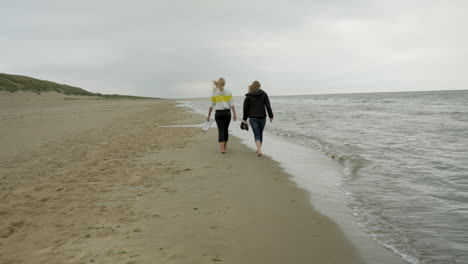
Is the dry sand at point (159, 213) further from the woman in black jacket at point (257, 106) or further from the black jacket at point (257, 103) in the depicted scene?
the black jacket at point (257, 103)

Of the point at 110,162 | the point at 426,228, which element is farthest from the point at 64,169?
the point at 426,228

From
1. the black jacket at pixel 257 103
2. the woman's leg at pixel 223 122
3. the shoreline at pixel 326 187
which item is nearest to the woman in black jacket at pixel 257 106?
the black jacket at pixel 257 103

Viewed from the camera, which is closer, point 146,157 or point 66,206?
point 66,206

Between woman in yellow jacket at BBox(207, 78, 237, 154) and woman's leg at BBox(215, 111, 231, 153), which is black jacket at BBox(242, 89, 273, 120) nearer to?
woman in yellow jacket at BBox(207, 78, 237, 154)

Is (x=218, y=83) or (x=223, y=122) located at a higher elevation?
(x=218, y=83)

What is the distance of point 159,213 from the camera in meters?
4.28

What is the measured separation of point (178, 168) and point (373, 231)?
4.38 metres

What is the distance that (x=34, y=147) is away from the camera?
10.4m

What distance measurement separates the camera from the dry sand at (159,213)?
3178mm

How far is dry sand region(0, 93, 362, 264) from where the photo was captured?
318cm

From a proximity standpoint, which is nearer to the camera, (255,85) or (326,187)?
(326,187)

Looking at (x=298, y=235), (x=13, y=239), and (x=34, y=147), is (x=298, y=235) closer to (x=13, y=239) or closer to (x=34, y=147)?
(x=13, y=239)

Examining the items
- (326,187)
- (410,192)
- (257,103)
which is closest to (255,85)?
(257,103)

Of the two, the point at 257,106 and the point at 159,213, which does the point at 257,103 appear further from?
A: the point at 159,213
